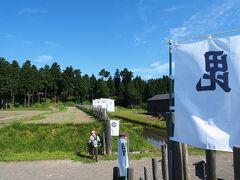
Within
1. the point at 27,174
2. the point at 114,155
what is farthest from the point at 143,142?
the point at 27,174

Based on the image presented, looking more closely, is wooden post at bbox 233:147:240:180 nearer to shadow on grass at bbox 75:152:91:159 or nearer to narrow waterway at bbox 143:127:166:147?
shadow on grass at bbox 75:152:91:159

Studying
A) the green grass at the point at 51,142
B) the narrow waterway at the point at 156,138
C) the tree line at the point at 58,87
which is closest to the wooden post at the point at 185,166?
the green grass at the point at 51,142

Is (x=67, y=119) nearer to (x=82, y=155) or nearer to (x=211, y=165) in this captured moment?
(x=82, y=155)

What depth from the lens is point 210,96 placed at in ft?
14.4

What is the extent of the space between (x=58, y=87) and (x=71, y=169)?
109960 millimetres

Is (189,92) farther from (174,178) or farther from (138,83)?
(138,83)

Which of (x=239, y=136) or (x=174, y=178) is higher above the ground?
(x=239, y=136)

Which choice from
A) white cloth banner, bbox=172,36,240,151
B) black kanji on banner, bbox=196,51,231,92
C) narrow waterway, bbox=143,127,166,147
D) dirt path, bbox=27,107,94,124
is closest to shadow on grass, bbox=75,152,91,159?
narrow waterway, bbox=143,127,166,147

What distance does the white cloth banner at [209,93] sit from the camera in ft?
13.8

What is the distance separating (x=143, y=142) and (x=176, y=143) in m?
15.5

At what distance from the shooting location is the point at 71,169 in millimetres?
14109

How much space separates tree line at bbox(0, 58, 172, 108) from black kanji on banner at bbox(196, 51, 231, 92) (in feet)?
293

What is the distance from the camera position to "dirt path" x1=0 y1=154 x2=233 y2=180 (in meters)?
12.5

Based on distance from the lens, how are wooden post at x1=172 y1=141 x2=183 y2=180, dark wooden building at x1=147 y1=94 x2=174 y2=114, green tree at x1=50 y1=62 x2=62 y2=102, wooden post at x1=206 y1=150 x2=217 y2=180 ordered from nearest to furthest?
wooden post at x1=206 y1=150 x2=217 y2=180, wooden post at x1=172 y1=141 x2=183 y2=180, dark wooden building at x1=147 y1=94 x2=174 y2=114, green tree at x1=50 y1=62 x2=62 y2=102
